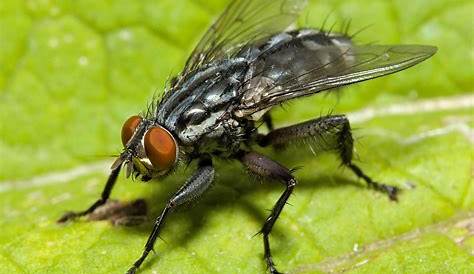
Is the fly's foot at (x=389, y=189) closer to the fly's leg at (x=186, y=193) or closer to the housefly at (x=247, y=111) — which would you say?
the housefly at (x=247, y=111)

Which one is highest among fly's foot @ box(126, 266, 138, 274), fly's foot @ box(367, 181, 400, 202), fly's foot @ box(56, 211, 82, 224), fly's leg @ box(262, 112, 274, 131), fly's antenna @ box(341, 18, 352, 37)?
fly's antenna @ box(341, 18, 352, 37)

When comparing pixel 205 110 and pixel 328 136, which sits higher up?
pixel 205 110

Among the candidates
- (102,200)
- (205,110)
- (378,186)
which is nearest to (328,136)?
(378,186)

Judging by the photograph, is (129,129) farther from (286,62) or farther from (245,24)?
(245,24)

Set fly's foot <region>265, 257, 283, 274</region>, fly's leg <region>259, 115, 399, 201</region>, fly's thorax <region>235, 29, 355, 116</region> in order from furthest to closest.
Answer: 1. fly's leg <region>259, 115, 399, 201</region>
2. fly's thorax <region>235, 29, 355, 116</region>
3. fly's foot <region>265, 257, 283, 274</region>

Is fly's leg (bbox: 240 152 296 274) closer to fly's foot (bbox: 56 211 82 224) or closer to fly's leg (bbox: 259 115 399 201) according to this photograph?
fly's leg (bbox: 259 115 399 201)

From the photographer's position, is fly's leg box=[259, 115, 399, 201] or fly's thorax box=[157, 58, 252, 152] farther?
fly's leg box=[259, 115, 399, 201]

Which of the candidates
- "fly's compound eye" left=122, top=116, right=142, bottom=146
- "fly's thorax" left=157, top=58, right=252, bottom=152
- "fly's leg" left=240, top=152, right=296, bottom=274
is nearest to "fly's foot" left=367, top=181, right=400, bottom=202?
"fly's leg" left=240, top=152, right=296, bottom=274

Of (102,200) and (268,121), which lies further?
(268,121)
